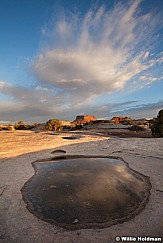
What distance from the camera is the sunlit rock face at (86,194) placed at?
3.40 meters

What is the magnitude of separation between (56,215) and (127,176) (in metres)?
2.60

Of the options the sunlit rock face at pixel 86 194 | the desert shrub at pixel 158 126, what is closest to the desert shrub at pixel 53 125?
the desert shrub at pixel 158 126

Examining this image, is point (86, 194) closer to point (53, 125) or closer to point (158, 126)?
point (158, 126)

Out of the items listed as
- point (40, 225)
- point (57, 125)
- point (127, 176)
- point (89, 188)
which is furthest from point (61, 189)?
point (57, 125)

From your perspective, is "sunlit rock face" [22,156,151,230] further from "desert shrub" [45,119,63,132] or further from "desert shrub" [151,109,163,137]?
"desert shrub" [45,119,63,132]

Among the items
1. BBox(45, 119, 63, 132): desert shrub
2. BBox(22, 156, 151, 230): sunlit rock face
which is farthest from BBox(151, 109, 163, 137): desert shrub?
BBox(45, 119, 63, 132): desert shrub

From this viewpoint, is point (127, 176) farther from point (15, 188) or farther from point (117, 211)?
point (15, 188)

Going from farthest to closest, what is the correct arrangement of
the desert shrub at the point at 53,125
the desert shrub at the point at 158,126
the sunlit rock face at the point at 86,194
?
the desert shrub at the point at 53,125
the desert shrub at the point at 158,126
the sunlit rock face at the point at 86,194

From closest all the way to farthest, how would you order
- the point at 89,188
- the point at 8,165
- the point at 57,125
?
the point at 89,188
the point at 8,165
the point at 57,125

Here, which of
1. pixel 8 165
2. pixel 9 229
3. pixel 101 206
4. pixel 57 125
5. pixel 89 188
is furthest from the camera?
pixel 57 125

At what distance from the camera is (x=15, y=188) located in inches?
183

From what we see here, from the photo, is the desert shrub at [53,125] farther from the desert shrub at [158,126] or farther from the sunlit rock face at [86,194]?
the sunlit rock face at [86,194]

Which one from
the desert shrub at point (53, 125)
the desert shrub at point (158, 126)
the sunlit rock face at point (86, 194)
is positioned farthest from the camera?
the desert shrub at point (53, 125)

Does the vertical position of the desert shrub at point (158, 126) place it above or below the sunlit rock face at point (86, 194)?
above
